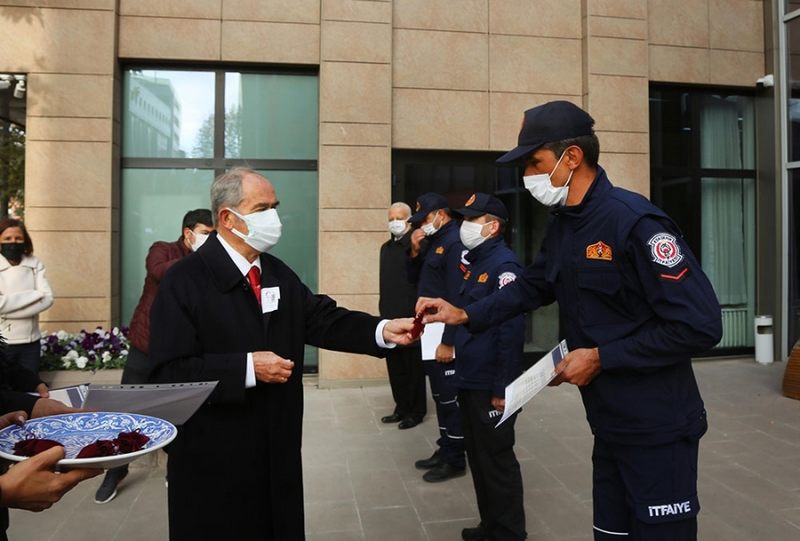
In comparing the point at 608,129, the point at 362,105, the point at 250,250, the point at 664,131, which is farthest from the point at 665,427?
the point at 664,131

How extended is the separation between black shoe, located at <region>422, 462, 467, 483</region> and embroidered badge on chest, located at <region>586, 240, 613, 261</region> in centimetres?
311

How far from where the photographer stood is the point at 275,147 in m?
8.39

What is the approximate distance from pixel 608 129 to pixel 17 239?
7322 mm

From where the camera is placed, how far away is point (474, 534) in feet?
12.8

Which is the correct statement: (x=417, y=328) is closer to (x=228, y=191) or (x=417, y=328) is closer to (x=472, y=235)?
(x=228, y=191)

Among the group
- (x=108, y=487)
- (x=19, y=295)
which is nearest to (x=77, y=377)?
(x=19, y=295)

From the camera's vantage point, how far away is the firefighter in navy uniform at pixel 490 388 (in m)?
3.71

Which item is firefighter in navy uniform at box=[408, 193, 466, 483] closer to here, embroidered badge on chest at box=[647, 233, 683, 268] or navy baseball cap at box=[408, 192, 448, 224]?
navy baseball cap at box=[408, 192, 448, 224]

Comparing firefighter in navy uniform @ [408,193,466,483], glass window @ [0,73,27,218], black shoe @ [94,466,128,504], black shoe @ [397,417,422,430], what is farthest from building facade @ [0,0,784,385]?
black shoe @ [94,466,128,504]

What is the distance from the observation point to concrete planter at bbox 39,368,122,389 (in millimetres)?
6081

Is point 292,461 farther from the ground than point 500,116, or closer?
closer

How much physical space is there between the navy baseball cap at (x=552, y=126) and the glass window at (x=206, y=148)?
20.0 feet

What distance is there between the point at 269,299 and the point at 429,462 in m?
3.08

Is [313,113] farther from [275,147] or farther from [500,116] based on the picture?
[500,116]
